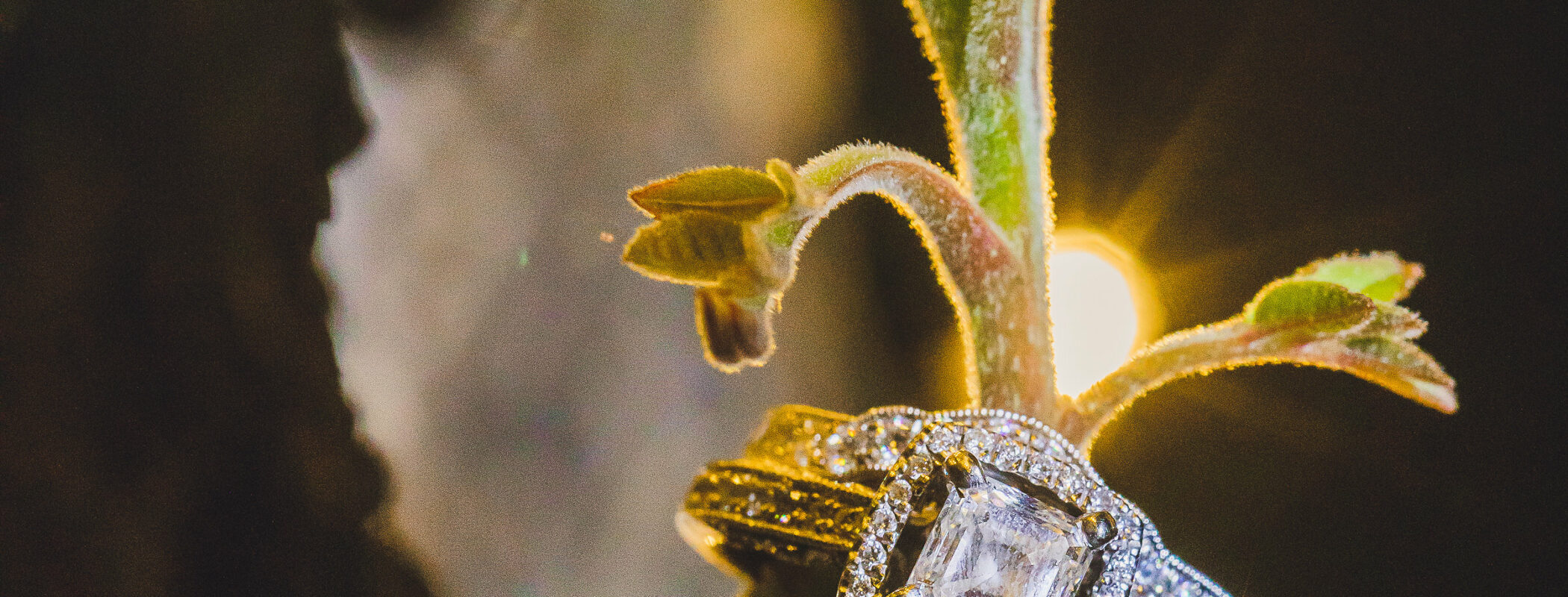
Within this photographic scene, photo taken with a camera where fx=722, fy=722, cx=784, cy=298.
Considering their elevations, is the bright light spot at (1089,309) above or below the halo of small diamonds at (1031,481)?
above

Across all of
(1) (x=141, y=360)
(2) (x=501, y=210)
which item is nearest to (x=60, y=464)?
(1) (x=141, y=360)

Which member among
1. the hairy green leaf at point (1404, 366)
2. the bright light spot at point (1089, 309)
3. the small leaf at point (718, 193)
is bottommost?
the small leaf at point (718, 193)

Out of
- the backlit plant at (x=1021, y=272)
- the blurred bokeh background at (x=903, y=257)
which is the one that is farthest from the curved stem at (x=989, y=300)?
the blurred bokeh background at (x=903, y=257)

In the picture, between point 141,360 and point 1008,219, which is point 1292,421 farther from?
point 141,360

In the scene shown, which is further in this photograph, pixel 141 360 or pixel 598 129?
pixel 598 129

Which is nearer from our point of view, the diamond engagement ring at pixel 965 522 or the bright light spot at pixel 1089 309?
the diamond engagement ring at pixel 965 522

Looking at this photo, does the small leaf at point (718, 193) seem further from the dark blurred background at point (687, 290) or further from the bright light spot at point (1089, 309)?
the bright light spot at point (1089, 309)

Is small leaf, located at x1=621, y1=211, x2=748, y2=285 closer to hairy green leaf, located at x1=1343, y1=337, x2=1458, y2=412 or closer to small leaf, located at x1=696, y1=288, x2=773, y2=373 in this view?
small leaf, located at x1=696, y1=288, x2=773, y2=373

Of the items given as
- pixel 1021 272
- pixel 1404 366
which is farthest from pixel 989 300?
pixel 1404 366
